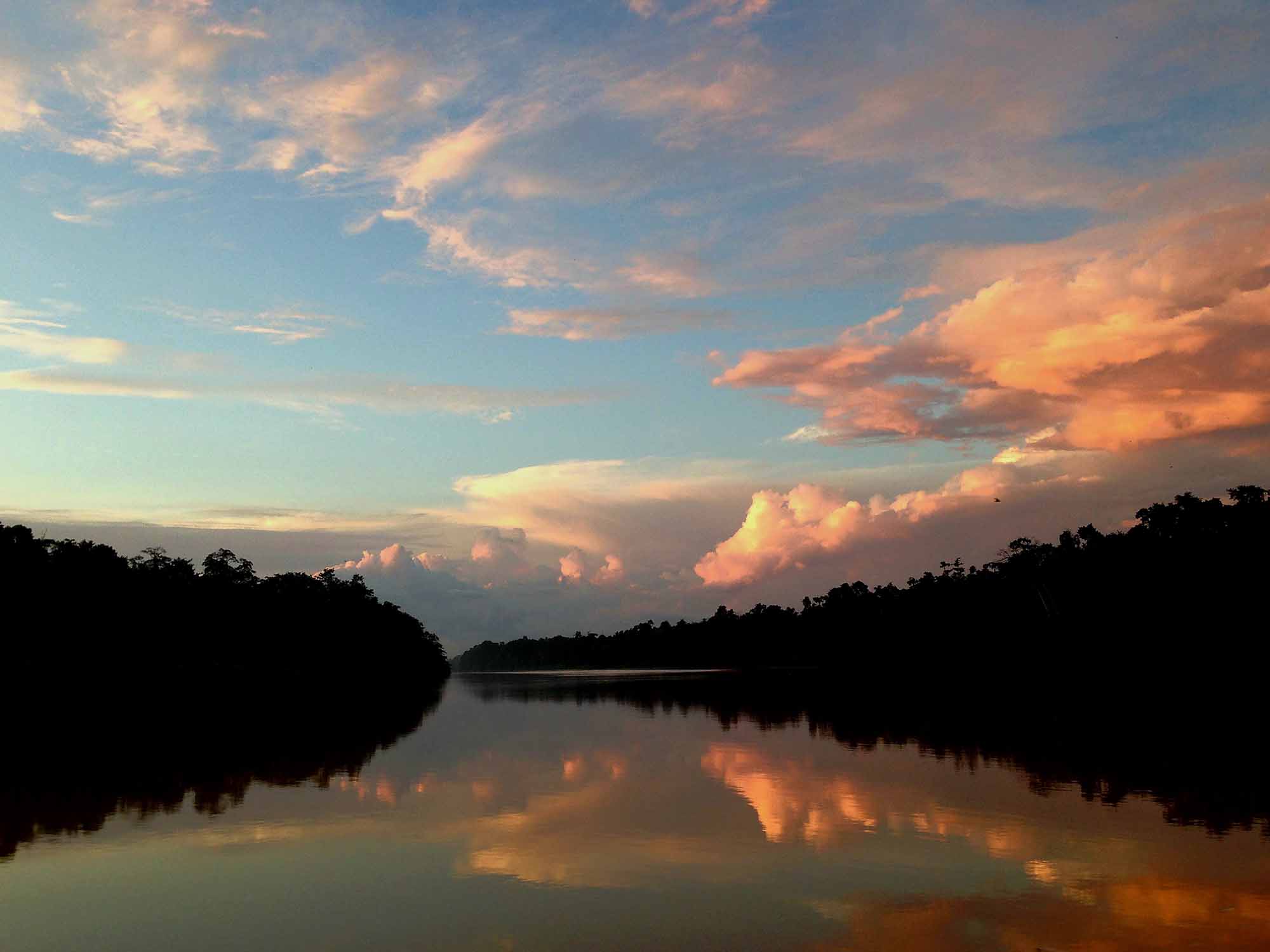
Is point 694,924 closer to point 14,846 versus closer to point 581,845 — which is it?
point 581,845

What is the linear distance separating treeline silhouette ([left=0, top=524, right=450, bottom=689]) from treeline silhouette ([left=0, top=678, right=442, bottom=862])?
5.90 meters

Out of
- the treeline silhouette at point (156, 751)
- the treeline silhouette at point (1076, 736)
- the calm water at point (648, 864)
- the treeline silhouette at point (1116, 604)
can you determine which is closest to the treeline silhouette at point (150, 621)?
the treeline silhouette at point (156, 751)

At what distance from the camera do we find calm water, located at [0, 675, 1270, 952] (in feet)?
55.4

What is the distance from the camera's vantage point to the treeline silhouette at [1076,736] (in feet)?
99.7

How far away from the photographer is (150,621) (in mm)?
100562

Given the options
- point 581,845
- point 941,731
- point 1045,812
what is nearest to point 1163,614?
point 941,731

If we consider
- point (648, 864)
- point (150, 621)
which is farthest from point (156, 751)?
point (150, 621)

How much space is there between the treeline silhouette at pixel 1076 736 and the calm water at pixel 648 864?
1.67 ft

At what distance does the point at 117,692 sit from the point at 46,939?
79.3m

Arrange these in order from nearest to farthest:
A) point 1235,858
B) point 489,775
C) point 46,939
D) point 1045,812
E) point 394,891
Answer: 1. point 46,939
2. point 394,891
3. point 1235,858
4. point 1045,812
5. point 489,775

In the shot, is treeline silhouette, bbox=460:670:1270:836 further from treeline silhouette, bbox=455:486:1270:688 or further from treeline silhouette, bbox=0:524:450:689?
treeline silhouette, bbox=0:524:450:689

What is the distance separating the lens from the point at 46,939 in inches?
655

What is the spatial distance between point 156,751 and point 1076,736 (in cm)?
4206

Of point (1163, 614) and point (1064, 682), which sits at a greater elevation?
point (1163, 614)
